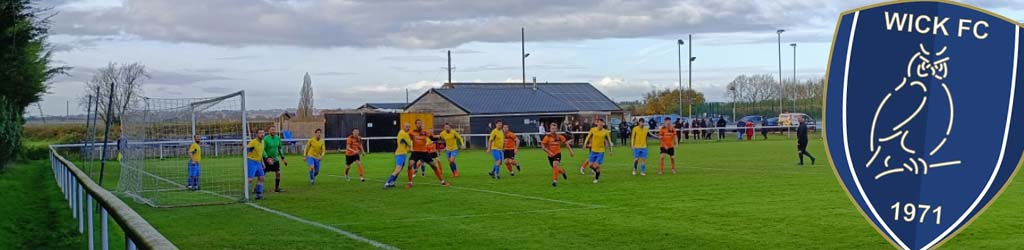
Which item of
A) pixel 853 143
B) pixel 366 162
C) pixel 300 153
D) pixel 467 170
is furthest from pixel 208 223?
pixel 300 153

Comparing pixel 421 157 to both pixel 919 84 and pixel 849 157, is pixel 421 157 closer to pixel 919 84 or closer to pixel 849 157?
pixel 849 157

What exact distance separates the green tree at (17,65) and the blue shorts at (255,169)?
465cm

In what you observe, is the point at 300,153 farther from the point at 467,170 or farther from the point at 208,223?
the point at 208,223

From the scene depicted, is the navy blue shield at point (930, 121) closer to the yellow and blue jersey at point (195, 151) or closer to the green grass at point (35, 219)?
the green grass at point (35, 219)

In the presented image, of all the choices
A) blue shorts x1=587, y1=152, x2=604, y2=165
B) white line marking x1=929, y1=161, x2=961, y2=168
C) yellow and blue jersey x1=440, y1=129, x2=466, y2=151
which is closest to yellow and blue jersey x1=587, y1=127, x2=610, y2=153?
blue shorts x1=587, y1=152, x2=604, y2=165

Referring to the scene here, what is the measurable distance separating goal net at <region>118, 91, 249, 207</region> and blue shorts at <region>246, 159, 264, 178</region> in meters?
0.21

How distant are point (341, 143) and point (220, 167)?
21864 mm

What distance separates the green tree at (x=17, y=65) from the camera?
58.0 ft

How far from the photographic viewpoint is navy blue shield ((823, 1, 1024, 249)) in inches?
167

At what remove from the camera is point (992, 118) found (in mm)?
4316

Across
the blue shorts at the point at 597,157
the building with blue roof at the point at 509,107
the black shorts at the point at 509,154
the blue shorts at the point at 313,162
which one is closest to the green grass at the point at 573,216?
the blue shorts at the point at 313,162

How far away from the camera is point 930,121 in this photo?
13.8 feet

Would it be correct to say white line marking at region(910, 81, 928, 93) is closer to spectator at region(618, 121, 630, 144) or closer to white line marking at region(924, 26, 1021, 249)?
white line marking at region(924, 26, 1021, 249)

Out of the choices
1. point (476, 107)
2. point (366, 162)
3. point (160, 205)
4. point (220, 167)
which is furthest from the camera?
point (476, 107)
